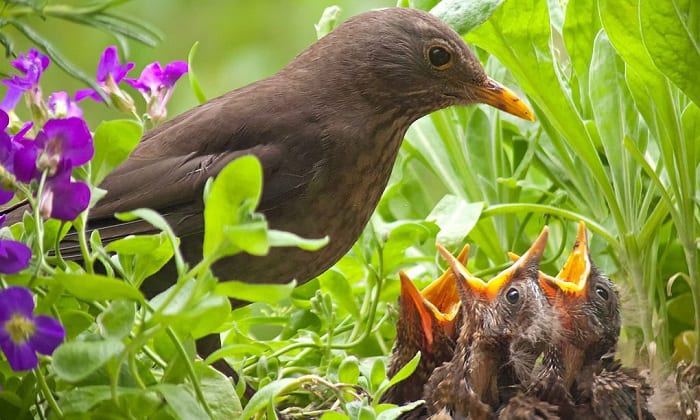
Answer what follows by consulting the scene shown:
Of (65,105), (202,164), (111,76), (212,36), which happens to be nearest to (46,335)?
(65,105)

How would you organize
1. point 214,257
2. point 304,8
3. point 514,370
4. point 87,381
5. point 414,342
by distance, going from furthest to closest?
point 304,8
point 414,342
point 514,370
point 87,381
point 214,257

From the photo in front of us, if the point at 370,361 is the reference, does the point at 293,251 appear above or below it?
above

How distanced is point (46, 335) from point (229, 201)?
0.73 feet

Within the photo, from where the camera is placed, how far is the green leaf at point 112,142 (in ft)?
3.45

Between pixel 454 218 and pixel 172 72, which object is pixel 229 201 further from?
pixel 454 218

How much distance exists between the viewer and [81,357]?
3.05ft

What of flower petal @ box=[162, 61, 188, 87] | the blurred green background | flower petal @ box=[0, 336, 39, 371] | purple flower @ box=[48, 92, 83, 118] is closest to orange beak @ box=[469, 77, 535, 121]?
flower petal @ box=[162, 61, 188, 87]

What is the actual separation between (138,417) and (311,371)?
56 cm

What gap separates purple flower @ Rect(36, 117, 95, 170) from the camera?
3.47 feet

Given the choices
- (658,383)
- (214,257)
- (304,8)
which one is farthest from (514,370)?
(304,8)

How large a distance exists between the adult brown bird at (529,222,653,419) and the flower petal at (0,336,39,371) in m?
0.81

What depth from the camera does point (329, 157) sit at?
1.80 m

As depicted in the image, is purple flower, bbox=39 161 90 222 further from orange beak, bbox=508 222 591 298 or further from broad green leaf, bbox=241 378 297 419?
orange beak, bbox=508 222 591 298

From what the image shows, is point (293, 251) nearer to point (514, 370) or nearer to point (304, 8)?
point (514, 370)
